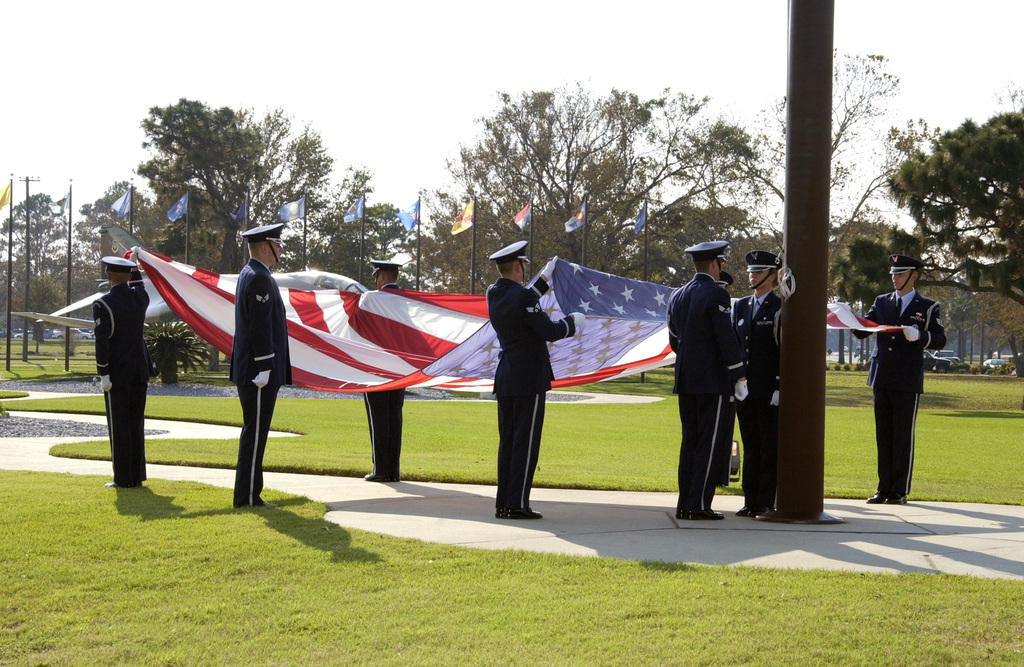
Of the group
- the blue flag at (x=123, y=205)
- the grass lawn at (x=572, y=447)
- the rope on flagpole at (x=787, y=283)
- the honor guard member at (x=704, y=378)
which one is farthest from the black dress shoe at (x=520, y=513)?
the blue flag at (x=123, y=205)

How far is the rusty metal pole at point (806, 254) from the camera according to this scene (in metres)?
6.41

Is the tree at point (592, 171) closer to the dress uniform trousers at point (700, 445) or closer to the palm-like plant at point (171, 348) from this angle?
the palm-like plant at point (171, 348)

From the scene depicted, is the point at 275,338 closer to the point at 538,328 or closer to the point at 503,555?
the point at 538,328

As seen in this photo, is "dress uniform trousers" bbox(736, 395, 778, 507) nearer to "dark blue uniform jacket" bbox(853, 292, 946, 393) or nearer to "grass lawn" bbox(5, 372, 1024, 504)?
"dark blue uniform jacket" bbox(853, 292, 946, 393)

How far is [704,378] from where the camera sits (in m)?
6.58

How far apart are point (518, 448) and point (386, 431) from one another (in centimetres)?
225

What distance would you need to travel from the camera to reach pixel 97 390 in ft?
80.6

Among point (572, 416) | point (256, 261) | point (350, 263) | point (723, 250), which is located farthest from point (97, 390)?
point (350, 263)

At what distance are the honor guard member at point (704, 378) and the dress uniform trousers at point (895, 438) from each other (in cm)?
191

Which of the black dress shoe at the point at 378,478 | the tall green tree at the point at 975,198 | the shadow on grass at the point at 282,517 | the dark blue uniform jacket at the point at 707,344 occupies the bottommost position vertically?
the black dress shoe at the point at 378,478

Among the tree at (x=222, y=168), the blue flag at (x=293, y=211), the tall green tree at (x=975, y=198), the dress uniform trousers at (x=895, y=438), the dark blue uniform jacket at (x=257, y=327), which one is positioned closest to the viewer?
the dark blue uniform jacket at (x=257, y=327)

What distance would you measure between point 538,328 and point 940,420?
58.6 ft

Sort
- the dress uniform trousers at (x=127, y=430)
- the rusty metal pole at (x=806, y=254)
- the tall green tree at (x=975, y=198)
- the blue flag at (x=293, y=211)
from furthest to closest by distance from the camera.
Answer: the blue flag at (x=293, y=211), the tall green tree at (x=975, y=198), the dress uniform trousers at (x=127, y=430), the rusty metal pole at (x=806, y=254)

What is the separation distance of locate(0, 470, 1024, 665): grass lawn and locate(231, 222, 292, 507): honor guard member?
3.64ft
